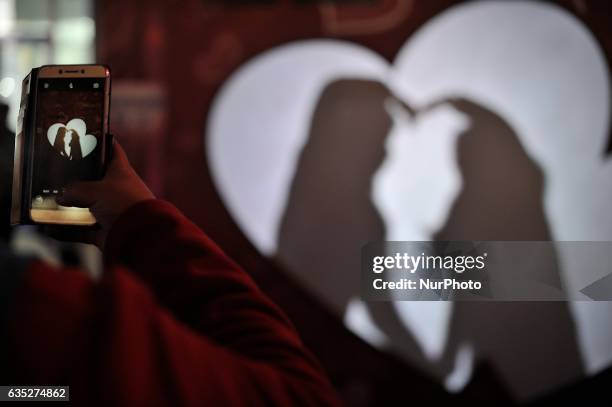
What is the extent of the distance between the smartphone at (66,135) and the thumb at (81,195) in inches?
0.5

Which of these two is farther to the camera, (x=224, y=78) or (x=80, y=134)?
(x=224, y=78)

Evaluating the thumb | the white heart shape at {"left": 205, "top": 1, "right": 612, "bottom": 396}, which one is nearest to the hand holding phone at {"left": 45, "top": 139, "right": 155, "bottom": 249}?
the thumb

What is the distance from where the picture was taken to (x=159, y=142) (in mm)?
1933

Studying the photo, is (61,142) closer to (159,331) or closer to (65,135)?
(65,135)

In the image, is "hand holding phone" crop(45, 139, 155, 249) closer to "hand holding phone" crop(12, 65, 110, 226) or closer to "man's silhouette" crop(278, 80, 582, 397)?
"hand holding phone" crop(12, 65, 110, 226)

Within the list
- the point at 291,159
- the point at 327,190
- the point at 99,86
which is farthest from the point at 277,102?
the point at 99,86

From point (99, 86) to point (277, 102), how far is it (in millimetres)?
1421

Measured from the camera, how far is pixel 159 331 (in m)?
0.27

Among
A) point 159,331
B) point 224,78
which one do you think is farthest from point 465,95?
point 159,331

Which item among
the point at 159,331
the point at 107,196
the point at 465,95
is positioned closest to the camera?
the point at 159,331

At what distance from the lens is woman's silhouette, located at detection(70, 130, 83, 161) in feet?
1.46

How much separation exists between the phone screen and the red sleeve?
10cm

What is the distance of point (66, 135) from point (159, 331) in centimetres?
24

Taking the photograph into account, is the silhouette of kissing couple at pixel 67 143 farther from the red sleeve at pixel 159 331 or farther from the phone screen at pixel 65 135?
the red sleeve at pixel 159 331
